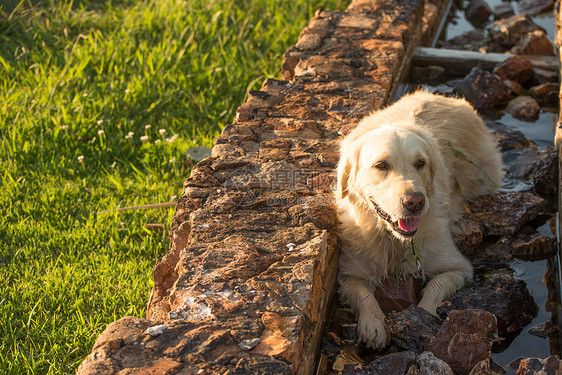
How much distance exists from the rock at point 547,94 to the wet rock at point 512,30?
1864 millimetres

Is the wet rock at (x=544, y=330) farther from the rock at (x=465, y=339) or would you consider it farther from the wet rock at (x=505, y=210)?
the wet rock at (x=505, y=210)

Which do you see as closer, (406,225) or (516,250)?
(406,225)

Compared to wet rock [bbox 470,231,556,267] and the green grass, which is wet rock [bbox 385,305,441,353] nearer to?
wet rock [bbox 470,231,556,267]

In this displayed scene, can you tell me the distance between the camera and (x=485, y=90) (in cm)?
706

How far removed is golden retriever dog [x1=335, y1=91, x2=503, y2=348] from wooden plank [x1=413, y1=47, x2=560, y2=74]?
285 cm

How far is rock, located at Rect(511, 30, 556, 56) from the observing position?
831cm

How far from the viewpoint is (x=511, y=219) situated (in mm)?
4926

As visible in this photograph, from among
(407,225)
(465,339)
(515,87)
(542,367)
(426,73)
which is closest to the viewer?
(542,367)

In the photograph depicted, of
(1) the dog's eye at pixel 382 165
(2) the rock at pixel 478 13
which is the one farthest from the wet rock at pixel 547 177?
(2) the rock at pixel 478 13

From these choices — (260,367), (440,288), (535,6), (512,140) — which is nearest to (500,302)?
(440,288)

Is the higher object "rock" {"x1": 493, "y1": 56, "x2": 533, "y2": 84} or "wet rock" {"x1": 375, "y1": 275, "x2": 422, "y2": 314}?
"wet rock" {"x1": 375, "y1": 275, "x2": 422, "y2": 314}

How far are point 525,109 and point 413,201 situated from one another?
3.94 m

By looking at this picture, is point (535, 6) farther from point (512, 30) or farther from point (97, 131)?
point (97, 131)

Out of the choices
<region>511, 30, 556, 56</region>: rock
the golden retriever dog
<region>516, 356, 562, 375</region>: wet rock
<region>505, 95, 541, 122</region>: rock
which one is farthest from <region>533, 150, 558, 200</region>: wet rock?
<region>511, 30, 556, 56</region>: rock
